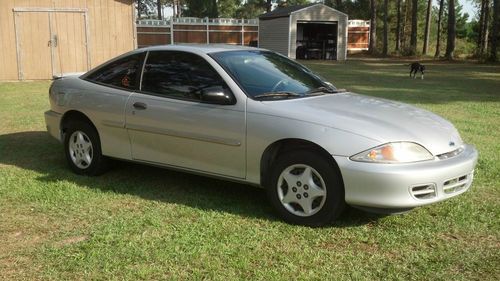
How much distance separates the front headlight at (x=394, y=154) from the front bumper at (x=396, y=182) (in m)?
0.04

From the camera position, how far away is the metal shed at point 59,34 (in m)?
18.3

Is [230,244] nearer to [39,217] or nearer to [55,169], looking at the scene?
[39,217]

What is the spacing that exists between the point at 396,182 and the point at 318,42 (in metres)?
34.4

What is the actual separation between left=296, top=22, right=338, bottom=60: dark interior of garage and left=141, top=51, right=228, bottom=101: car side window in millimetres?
31235

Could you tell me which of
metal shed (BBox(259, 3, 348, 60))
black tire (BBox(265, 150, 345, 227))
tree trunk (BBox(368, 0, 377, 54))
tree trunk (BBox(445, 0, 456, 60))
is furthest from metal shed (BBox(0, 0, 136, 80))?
tree trunk (BBox(368, 0, 377, 54))

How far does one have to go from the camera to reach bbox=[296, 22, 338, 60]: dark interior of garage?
36688mm

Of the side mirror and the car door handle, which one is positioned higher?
the side mirror

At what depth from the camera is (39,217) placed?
474 cm

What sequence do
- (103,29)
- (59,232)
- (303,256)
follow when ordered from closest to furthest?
(303,256), (59,232), (103,29)

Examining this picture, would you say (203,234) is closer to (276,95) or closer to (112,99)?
(276,95)

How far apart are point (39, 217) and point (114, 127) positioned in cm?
133

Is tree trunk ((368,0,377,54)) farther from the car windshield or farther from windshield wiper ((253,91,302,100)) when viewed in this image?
windshield wiper ((253,91,302,100))

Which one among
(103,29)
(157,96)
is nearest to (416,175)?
(157,96)

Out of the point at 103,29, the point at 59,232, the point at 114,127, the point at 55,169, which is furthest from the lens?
the point at 103,29
